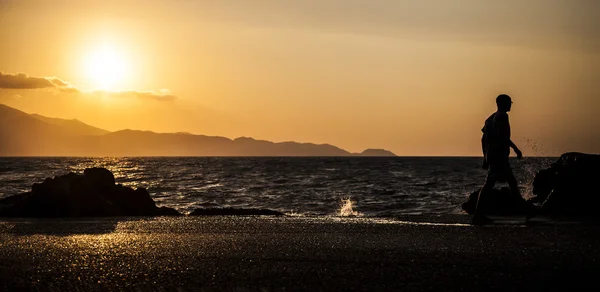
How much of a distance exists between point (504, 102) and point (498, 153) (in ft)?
3.47

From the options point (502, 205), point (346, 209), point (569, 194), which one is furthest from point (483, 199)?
point (346, 209)

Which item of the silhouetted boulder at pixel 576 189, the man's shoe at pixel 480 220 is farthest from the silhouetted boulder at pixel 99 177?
the silhouetted boulder at pixel 576 189

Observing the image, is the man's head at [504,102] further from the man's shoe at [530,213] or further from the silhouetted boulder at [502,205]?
the silhouetted boulder at [502,205]

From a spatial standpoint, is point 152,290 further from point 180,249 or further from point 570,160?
point 570,160

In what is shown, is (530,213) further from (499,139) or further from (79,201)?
(79,201)

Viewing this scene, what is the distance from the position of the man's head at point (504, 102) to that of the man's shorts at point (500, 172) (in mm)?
1109

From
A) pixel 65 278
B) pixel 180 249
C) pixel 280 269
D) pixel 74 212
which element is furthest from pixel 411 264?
pixel 74 212

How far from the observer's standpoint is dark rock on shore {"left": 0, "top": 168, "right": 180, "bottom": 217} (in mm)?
16125

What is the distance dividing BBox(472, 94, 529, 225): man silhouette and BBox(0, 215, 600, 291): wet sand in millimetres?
692

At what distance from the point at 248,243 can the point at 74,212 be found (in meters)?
8.72

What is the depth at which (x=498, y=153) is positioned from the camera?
1219cm

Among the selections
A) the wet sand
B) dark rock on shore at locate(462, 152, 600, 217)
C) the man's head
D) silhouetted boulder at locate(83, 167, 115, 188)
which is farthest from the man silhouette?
silhouetted boulder at locate(83, 167, 115, 188)

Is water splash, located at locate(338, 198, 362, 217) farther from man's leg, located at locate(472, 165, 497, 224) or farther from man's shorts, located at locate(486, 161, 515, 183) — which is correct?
man's shorts, located at locate(486, 161, 515, 183)

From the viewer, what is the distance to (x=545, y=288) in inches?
223
